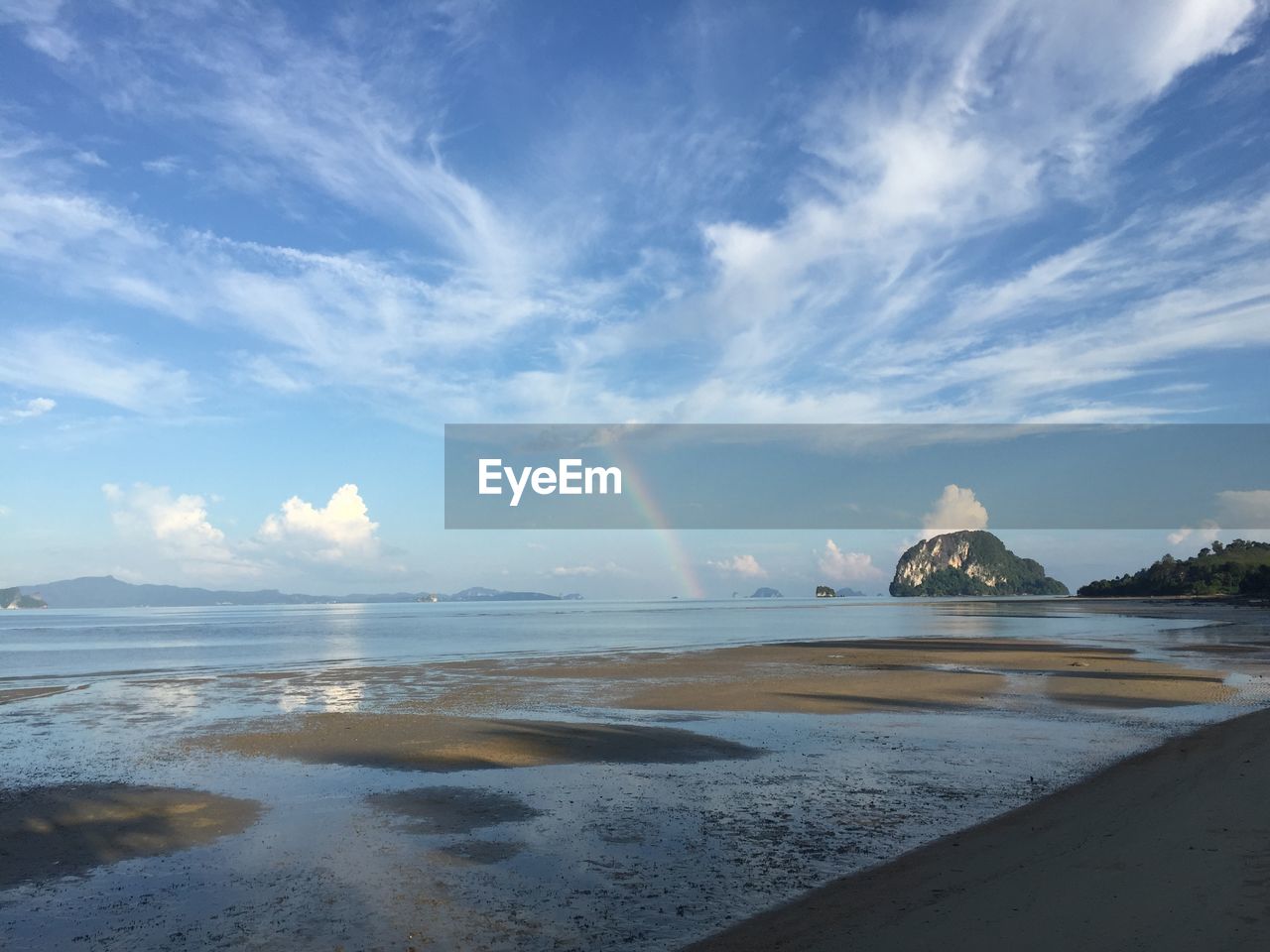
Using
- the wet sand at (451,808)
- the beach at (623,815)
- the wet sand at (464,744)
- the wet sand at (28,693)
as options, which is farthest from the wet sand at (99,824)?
the wet sand at (28,693)

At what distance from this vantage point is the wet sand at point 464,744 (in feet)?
59.9

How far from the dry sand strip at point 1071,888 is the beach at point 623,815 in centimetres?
5

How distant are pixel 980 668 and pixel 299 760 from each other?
3075 cm

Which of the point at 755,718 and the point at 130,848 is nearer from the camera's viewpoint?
the point at 130,848

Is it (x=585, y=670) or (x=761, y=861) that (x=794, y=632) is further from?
(x=761, y=861)

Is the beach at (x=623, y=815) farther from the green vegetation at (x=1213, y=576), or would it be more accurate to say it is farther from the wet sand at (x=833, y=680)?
the green vegetation at (x=1213, y=576)

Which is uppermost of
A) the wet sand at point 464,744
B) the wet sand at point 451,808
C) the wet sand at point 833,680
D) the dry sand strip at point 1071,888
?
the dry sand strip at point 1071,888

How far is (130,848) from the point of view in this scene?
477 inches

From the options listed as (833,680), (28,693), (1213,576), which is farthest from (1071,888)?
(1213,576)

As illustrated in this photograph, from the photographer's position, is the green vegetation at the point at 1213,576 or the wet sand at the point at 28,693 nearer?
the wet sand at the point at 28,693

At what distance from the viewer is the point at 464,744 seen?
66.1 ft

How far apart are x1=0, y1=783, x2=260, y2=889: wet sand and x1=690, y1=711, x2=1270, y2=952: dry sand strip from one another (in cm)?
872

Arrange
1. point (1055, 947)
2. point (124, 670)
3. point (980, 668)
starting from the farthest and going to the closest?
point (124, 670), point (980, 668), point (1055, 947)

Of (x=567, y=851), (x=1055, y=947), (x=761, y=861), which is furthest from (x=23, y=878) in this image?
(x=1055, y=947)
